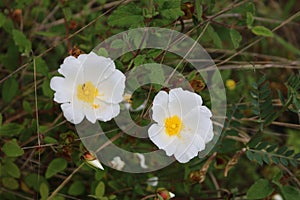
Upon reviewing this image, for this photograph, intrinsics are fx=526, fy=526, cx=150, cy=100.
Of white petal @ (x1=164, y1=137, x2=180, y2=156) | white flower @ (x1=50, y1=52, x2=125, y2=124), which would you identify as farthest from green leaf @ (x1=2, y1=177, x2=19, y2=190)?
white petal @ (x1=164, y1=137, x2=180, y2=156)

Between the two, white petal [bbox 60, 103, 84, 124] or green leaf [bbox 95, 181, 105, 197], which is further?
Answer: green leaf [bbox 95, 181, 105, 197]

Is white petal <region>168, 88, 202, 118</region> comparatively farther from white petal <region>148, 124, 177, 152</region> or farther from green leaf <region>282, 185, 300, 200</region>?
green leaf <region>282, 185, 300, 200</region>

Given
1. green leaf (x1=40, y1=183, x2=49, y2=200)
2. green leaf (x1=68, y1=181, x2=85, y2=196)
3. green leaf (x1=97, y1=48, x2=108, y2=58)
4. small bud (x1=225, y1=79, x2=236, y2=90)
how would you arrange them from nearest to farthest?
1. green leaf (x1=97, y1=48, x2=108, y2=58)
2. green leaf (x1=40, y1=183, x2=49, y2=200)
3. green leaf (x1=68, y1=181, x2=85, y2=196)
4. small bud (x1=225, y1=79, x2=236, y2=90)

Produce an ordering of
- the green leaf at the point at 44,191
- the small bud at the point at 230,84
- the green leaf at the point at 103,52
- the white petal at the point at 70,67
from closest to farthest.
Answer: the white petal at the point at 70,67
the green leaf at the point at 103,52
the green leaf at the point at 44,191
the small bud at the point at 230,84

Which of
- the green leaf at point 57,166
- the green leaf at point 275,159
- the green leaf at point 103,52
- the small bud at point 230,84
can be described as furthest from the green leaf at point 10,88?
the green leaf at point 275,159

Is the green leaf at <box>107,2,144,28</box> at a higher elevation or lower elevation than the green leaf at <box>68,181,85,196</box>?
higher

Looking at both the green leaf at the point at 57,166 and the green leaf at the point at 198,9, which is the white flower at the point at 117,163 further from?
the green leaf at the point at 198,9

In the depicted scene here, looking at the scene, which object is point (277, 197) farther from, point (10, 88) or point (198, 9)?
point (10, 88)
